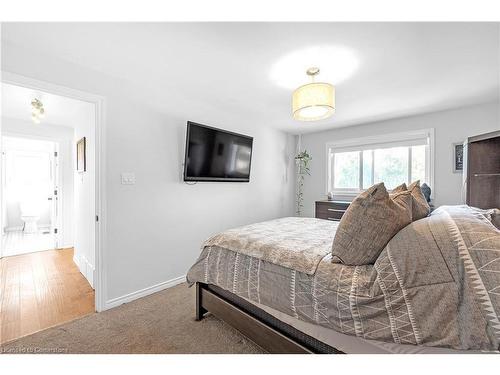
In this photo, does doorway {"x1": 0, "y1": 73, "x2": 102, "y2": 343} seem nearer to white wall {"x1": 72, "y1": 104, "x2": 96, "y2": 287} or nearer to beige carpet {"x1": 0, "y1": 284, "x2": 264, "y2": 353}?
white wall {"x1": 72, "y1": 104, "x2": 96, "y2": 287}

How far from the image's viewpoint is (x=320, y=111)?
218 cm

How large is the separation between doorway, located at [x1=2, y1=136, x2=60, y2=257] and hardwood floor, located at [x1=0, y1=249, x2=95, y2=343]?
2123mm

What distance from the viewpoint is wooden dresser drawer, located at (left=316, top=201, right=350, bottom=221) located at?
372 centimetres

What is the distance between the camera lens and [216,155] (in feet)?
9.92

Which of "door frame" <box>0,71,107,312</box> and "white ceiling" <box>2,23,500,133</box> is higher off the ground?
"white ceiling" <box>2,23,500,133</box>

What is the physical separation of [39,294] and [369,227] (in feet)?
10.8

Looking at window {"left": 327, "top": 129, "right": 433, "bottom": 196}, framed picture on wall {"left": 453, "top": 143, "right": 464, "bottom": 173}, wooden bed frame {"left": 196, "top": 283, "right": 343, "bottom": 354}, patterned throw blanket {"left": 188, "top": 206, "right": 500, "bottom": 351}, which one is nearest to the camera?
patterned throw blanket {"left": 188, "top": 206, "right": 500, "bottom": 351}

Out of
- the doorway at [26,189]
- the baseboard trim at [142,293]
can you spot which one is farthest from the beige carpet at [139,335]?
the doorway at [26,189]

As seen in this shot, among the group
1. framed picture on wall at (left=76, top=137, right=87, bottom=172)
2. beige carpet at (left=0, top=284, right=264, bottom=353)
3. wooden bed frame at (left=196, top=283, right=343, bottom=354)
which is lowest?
beige carpet at (left=0, top=284, right=264, bottom=353)

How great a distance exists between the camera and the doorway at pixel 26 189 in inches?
210

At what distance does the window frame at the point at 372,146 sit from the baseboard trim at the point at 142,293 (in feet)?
10.3

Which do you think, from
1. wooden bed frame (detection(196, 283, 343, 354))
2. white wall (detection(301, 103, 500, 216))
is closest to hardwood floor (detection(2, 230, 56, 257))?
wooden bed frame (detection(196, 283, 343, 354))

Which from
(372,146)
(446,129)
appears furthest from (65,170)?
(446,129)

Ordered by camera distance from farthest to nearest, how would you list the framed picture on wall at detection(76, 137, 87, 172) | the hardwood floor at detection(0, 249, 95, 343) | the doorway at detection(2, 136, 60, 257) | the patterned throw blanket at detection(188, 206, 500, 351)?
the doorway at detection(2, 136, 60, 257) → the framed picture on wall at detection(76, 137, 87, 172) → the hardwood floor at detection(0, 249, 95, 343) → the patterned throw blanket at detection(188, 206, 500, 351)
